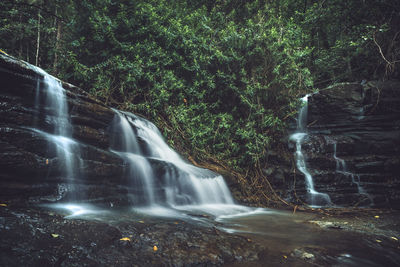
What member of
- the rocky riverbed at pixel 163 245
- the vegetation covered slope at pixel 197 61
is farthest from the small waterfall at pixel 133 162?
the vegetation covered slope at pixel 197 61

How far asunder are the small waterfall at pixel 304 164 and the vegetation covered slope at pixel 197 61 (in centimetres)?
77

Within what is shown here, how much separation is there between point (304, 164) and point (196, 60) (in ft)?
15.6

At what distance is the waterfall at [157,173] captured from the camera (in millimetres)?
4434

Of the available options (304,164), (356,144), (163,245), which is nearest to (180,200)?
(163,245)

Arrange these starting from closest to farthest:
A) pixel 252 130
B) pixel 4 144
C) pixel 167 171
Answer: pixel 4 144, pixel 167 171, pixel 252 130

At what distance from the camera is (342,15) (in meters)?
8.12

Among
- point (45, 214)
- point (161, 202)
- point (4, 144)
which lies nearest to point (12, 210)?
point (45, 214)

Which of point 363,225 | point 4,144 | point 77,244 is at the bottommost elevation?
point 363,225

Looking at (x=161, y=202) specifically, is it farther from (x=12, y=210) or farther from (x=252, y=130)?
(x=252, y=130)

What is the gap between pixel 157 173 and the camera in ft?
15.3

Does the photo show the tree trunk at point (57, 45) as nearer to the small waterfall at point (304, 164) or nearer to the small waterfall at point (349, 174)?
the small waterfall at point (304, 164)

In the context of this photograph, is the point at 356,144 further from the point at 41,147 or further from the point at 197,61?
the point at 41,147

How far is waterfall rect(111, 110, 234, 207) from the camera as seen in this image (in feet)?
14.5

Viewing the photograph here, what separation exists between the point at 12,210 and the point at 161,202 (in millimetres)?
2443
